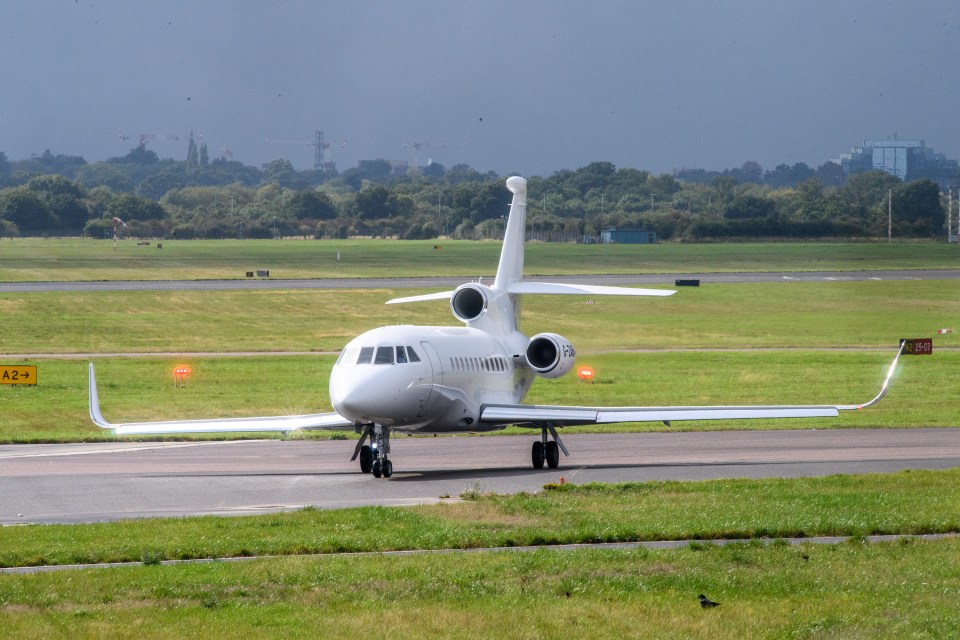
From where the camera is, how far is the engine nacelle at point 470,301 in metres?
34.8

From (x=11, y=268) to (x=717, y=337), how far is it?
77200 mm

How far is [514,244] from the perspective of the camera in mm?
36969

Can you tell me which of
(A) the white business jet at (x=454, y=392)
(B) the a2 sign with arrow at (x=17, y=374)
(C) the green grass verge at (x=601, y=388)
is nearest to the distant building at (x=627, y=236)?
(C) the green grass verge at (x=601, y=388)

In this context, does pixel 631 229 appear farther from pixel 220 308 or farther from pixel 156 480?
pixel 156 480

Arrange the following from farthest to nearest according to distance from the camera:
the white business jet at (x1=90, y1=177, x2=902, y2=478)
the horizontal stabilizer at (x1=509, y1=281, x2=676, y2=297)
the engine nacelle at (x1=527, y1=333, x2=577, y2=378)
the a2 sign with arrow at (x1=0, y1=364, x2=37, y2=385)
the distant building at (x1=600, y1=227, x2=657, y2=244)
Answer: the distant building at (x1=600, y1=227, x2=657, y2=244), the a2 sign with arrow at (x1=0, y1=364, x2=37, y2=385), the engine nacelle at (x1=527, y1=333, x2=577, y2=378), the horizontal stabilizer at (x1=509, y1=281, x2=676, y2=297), the white business jet at (x1=90, y1=177, x2=902, y2=478)

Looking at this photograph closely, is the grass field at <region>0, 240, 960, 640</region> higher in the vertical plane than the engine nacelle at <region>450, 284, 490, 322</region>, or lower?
lower

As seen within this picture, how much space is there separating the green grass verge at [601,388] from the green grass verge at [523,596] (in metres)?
21.4

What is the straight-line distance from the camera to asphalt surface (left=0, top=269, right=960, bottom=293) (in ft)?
323

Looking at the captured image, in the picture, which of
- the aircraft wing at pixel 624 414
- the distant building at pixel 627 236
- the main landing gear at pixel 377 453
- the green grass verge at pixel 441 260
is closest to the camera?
the main landing gear at pixel 377 453

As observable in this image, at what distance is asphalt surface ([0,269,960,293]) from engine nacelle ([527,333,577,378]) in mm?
61781

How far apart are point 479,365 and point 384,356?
3.63m

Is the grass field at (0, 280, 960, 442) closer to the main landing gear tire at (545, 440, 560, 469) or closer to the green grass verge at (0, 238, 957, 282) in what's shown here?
the main landing gear tire at (545, 440, 560, 469)

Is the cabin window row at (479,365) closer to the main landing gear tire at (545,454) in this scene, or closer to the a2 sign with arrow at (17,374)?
the main landing gear tire at (545,454)

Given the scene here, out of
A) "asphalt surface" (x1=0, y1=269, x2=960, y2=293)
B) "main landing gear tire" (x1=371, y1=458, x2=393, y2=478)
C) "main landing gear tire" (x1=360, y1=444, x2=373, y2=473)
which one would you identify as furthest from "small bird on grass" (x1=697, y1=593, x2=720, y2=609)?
"asphalt surface" (x1=0, y1=269, x2=960, y2=293)
